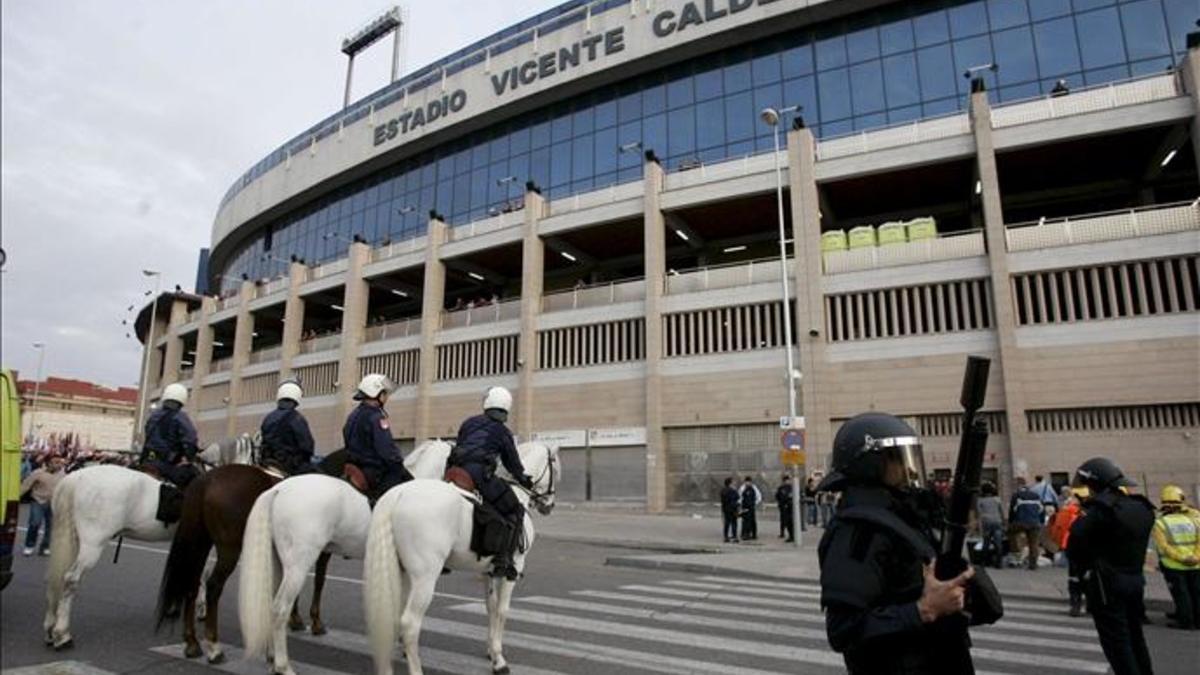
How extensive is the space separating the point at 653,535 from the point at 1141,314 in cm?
1610

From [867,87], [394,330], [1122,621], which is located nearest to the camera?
[1122,621]

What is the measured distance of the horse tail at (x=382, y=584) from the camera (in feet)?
17.5

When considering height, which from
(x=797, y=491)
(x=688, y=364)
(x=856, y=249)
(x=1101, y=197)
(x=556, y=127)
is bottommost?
(x=797, y=491)

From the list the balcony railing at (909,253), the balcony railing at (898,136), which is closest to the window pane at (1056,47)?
the balcony railing at (898,136)

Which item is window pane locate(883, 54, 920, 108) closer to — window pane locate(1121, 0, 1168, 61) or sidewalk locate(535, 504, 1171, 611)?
window pane locate(1121, 0, 1168, 61)

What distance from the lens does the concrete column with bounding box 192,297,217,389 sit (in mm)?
48719

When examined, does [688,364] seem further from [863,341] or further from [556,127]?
[556,127]

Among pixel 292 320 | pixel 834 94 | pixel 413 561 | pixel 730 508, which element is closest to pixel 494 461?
pixel 413 561

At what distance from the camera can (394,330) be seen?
3750 cm

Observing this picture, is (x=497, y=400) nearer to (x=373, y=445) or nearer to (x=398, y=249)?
(x=373, y=445)

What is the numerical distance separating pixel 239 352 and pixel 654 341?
100 ft

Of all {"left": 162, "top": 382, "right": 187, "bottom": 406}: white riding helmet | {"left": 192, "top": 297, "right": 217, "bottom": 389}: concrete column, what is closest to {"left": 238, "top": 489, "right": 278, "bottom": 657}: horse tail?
{"left": 162, "top": 382, "right": 187, "bottom": 406}: white riding helmet

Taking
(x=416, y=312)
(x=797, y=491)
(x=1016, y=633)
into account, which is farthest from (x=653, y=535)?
(x=416, y=312)

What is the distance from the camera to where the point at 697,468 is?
89.9 ft
